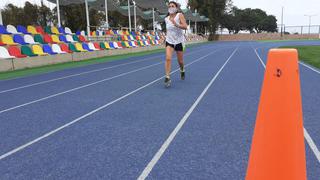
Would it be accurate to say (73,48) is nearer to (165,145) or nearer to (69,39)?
(69,39)

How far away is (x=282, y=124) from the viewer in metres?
1.81

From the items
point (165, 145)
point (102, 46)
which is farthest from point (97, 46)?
point (165, 145)

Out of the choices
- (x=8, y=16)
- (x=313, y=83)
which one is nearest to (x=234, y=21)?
(x=8, y=16)

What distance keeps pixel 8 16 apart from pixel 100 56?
40.5m

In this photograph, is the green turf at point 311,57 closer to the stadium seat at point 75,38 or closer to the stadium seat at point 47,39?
the stadium seat at point 75,38

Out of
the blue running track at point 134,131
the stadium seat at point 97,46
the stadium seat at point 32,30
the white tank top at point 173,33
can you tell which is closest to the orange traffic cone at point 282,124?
the blue running track at point 134,131

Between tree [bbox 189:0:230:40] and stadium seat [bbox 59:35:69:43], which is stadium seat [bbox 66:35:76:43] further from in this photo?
tree [bbox 189:0:230:40]

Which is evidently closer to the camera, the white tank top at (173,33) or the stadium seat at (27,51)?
the white tank top at (173,33)

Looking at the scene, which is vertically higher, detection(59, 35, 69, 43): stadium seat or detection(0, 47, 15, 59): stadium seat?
detection(59, 35, 69, 43): stadium seat

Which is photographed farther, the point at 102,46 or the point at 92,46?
the point at 102,46

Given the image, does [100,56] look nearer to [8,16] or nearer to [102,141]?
[102,141]

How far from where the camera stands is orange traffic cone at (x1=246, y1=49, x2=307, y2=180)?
1.80 m

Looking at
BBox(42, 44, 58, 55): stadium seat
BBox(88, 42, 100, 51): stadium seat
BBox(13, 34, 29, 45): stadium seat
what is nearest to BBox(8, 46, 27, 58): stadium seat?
BBox(42, 44, 58, 55): stadium seat

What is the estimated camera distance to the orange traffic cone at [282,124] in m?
1.80
